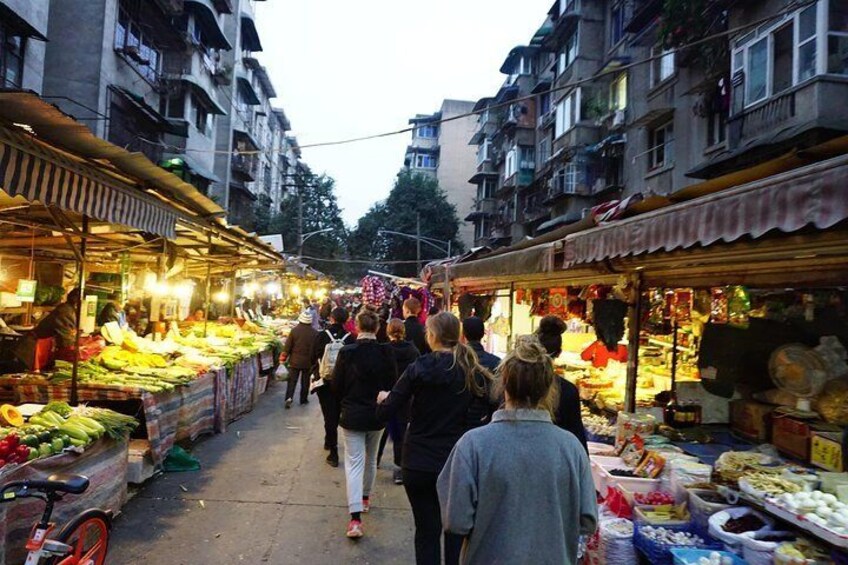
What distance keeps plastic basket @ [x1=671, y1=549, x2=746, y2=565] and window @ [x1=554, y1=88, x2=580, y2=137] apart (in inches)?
971

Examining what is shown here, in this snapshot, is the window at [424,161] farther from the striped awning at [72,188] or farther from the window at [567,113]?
the striped awning at [72,188]

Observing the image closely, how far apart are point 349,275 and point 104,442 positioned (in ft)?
146

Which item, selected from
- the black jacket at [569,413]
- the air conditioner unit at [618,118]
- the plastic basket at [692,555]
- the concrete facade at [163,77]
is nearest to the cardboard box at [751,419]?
the plastic basket at [692,555]

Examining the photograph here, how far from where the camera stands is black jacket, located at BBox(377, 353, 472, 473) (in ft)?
11.3

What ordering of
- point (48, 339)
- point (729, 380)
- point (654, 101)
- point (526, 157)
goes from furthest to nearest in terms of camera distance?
point (526, 157)
point (654, 101)
point (48, 339)
point (729, 380)

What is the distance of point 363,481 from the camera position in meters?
5.13

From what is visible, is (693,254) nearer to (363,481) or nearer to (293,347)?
(363,481)

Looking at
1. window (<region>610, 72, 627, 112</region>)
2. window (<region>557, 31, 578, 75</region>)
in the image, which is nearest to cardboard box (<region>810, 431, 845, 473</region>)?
window (<region>610, 72, 627, 112</region>)

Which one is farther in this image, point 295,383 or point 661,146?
point 661,146

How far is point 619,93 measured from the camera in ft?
72.7

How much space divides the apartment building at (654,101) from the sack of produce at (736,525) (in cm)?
217

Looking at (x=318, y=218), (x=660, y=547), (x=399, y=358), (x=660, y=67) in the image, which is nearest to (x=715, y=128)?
(x=660, y=67)

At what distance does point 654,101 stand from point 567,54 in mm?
10047

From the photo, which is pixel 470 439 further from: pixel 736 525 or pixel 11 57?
pixel 11 57
